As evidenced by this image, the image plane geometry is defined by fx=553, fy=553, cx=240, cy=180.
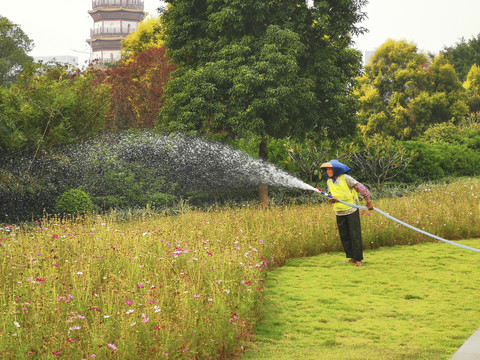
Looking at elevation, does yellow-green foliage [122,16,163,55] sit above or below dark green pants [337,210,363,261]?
above

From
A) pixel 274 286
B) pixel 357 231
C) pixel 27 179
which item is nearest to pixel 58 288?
pixel 274 286

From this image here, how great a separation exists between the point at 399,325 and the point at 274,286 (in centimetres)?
217

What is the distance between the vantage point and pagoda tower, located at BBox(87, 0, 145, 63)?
90.1 meters

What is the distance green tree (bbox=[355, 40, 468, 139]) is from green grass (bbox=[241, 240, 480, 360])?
26.0 meters

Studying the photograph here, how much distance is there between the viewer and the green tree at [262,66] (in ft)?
43.4

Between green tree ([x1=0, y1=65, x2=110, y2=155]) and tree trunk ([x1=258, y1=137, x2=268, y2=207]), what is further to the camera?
tree trunk ([x1=258, y1=137, x2=268, y2=207])

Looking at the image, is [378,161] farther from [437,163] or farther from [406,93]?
[406,93]

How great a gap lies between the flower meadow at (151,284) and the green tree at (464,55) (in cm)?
3616

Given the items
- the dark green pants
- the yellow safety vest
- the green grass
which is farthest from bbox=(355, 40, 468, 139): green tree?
the yellow safety vest

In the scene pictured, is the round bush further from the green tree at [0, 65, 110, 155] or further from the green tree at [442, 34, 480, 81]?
the green tree at [442, 34, 480, 81]

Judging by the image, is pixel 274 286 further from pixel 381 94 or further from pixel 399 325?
pixel 381 94

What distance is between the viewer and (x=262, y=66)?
12906mm

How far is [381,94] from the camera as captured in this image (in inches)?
1411

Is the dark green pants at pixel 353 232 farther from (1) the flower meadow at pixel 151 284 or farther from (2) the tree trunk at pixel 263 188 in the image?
(2) the tree trunk at pixel 263 188
